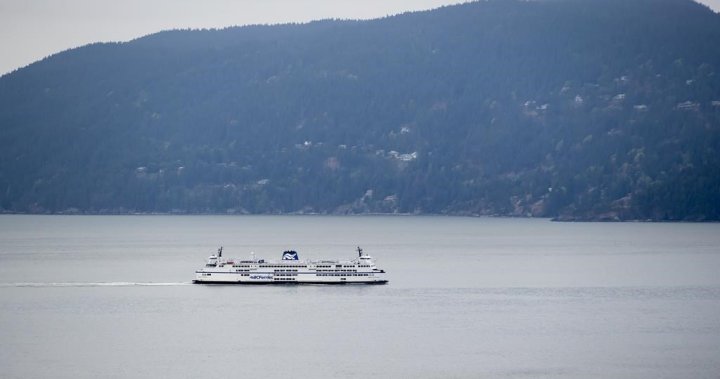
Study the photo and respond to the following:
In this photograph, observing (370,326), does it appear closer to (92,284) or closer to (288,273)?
(288,273)

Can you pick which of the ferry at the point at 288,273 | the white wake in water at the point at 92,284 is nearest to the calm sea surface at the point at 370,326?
the white wake in water at the point at 92,284

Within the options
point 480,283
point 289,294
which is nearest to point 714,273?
point 480,283

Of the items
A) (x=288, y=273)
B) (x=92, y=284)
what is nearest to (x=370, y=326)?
(x=288, y=273)

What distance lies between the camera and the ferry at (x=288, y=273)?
146625 mm

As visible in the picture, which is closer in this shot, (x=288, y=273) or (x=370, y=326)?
A: (x=370, y=326)

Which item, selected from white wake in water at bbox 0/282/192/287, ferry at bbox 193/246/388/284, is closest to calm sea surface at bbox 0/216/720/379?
white wake in water at bbox 0/282/192/287

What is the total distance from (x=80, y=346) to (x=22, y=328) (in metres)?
11.1

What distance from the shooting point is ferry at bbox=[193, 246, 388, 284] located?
5773 inches

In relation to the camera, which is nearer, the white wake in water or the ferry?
the ferry

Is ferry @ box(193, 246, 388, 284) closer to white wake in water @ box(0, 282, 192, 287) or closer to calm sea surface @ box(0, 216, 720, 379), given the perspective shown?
calm sea surface @ box(0, 216, 720, 379)

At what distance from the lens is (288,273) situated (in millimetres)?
147125

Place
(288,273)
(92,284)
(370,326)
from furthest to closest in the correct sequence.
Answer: (92,284) < (288,273) < (370,326)

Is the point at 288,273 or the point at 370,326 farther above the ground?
the point at 288,273

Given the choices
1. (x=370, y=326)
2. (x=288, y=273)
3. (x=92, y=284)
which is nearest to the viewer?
(x=370, y=326)
